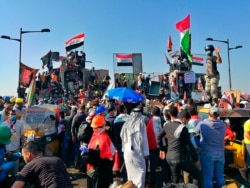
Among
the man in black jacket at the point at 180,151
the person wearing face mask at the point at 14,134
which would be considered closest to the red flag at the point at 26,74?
the person wearing face mask at the point at 14,134

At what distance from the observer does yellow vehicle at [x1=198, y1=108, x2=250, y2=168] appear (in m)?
8.10

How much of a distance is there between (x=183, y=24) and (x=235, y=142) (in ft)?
41.8

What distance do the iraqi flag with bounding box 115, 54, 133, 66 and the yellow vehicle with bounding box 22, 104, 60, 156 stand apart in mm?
16084

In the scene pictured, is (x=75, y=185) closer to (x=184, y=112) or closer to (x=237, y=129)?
(x=184, y=112)

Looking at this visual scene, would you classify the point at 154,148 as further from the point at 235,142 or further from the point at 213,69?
the point at 213,69

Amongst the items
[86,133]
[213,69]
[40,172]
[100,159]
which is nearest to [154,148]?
[86,133]

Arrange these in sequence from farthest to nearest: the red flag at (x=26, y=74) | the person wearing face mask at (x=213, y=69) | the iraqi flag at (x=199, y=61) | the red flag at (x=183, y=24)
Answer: the iraqi flag at (x=199, y=61) < the red flag at (x=183, y=24) < the red flag at (x=26, y=74) < the person wearing face mask at (x=213, y=69)

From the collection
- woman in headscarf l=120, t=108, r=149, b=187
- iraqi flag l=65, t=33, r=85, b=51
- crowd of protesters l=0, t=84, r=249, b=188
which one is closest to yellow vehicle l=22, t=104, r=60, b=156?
crowd of protesters l=0, t=84, r=249, b=188

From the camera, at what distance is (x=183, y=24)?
19953mm

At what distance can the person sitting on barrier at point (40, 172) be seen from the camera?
12.8 ft

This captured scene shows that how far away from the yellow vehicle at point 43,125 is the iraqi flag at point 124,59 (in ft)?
52.8

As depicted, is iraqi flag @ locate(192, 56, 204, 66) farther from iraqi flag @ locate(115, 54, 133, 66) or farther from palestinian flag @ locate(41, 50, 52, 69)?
palestinian flag @ locate(41, 50, 52, 69)

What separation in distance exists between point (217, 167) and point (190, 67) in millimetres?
19233

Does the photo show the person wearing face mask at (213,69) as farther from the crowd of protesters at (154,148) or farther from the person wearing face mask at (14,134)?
the person wearing face mask at (14,134)
